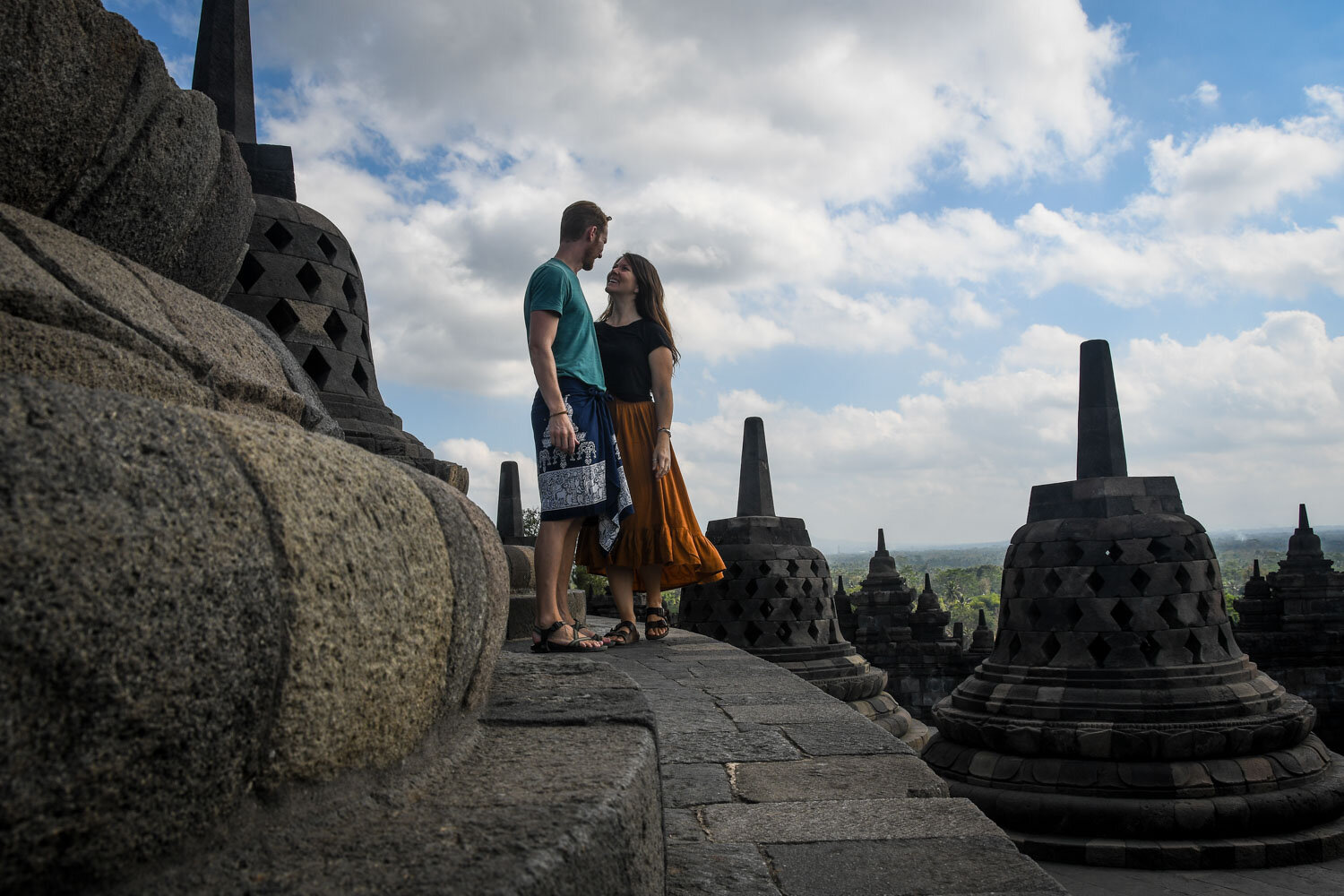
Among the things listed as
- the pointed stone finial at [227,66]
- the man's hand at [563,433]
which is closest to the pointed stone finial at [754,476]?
the pointed stone finial at [227,66]

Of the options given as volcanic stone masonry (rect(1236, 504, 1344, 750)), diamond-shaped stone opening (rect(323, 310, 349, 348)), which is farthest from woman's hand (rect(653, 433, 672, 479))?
volcanic stone masonry (rect(1236, 504, 1344, 750))

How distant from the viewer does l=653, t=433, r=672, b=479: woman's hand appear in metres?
4.51

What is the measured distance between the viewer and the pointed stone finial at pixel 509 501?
13299mm

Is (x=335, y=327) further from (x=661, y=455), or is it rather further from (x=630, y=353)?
(x=661, y=455)

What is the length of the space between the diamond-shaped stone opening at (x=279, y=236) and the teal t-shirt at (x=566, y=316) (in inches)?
106

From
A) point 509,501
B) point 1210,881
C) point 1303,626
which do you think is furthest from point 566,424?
point 1303,626

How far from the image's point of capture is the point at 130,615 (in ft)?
2.51

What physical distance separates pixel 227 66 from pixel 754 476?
20.0 ft

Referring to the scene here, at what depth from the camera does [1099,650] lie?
7801 millimetres

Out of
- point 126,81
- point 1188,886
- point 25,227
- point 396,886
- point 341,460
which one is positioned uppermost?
point 126,81

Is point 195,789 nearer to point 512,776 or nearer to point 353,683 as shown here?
point 353,683

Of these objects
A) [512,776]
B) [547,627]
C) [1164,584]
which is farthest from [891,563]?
[512,776]

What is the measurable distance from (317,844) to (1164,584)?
813cm

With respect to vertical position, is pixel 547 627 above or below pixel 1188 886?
above
